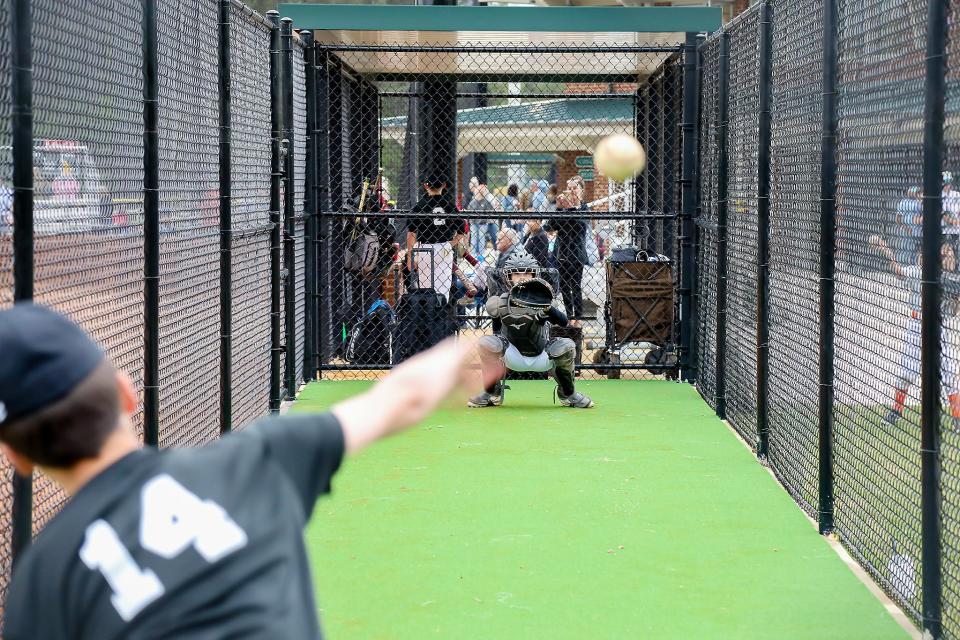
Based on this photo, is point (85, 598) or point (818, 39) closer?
A: point (85, 598)

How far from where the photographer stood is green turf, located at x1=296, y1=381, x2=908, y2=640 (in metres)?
5.08

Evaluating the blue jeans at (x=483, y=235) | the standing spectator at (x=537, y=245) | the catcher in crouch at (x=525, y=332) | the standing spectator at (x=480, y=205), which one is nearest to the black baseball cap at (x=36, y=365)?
the catcher in crouch at (x=525, y=332)

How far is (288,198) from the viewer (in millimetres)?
10094

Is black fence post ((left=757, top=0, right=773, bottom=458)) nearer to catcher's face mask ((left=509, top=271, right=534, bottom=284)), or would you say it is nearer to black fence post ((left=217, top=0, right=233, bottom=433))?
catcher's face mask ((left=509, top=271, right=534, bottom=284))

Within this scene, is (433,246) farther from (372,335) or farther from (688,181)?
(688,181)

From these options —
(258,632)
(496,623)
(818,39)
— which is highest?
(818,39)

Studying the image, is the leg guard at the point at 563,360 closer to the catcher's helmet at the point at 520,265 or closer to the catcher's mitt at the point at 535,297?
the catcher's mitt at the point at 535,297

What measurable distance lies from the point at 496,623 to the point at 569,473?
2844mm

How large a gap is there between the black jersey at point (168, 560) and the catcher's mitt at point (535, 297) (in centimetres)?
805

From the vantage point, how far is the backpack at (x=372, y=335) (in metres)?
12.3

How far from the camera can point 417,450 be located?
28.2 ft

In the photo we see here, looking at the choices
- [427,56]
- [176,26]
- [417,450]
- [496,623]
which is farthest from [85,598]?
[427,56]

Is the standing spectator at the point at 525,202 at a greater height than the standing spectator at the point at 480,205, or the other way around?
the standing spectator at the point at 525,202

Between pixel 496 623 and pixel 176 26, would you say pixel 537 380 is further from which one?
pixel 496 623
